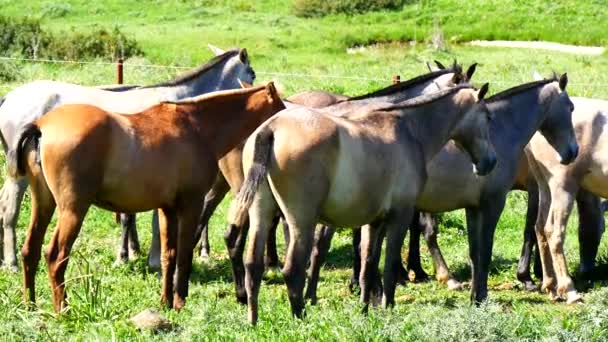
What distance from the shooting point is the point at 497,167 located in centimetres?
1069

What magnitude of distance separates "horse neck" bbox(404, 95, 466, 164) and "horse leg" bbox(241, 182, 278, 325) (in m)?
1.47

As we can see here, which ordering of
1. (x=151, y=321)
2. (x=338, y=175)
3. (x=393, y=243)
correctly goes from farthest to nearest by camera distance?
(x=393, y=243), (x=338, y=175), (x=151, y=321)

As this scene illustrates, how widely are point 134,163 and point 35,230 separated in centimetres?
101

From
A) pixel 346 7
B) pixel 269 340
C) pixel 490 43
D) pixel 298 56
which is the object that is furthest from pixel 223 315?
pixel 346 7

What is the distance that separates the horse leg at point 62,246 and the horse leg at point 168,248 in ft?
2.99

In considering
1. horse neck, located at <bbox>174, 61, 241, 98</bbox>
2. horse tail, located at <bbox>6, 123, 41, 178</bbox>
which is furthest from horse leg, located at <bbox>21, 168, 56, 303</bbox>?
horse neck, located at <bbox>174, 61, 241, 98</bbox>

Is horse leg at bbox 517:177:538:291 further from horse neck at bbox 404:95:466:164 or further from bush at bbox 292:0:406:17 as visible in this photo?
bush at bbox 292:0:406:17

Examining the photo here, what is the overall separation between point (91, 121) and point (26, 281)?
1452 millimetres

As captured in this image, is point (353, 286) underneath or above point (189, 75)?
underneath

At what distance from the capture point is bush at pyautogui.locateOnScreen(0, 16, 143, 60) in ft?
83.7

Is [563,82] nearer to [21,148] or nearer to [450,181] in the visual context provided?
[450,181]

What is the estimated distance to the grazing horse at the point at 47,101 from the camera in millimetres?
11859

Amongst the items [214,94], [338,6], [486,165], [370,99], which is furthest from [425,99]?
[338,6]

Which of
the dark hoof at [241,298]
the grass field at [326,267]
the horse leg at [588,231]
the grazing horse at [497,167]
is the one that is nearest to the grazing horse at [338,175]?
the grass field at [326,267]
